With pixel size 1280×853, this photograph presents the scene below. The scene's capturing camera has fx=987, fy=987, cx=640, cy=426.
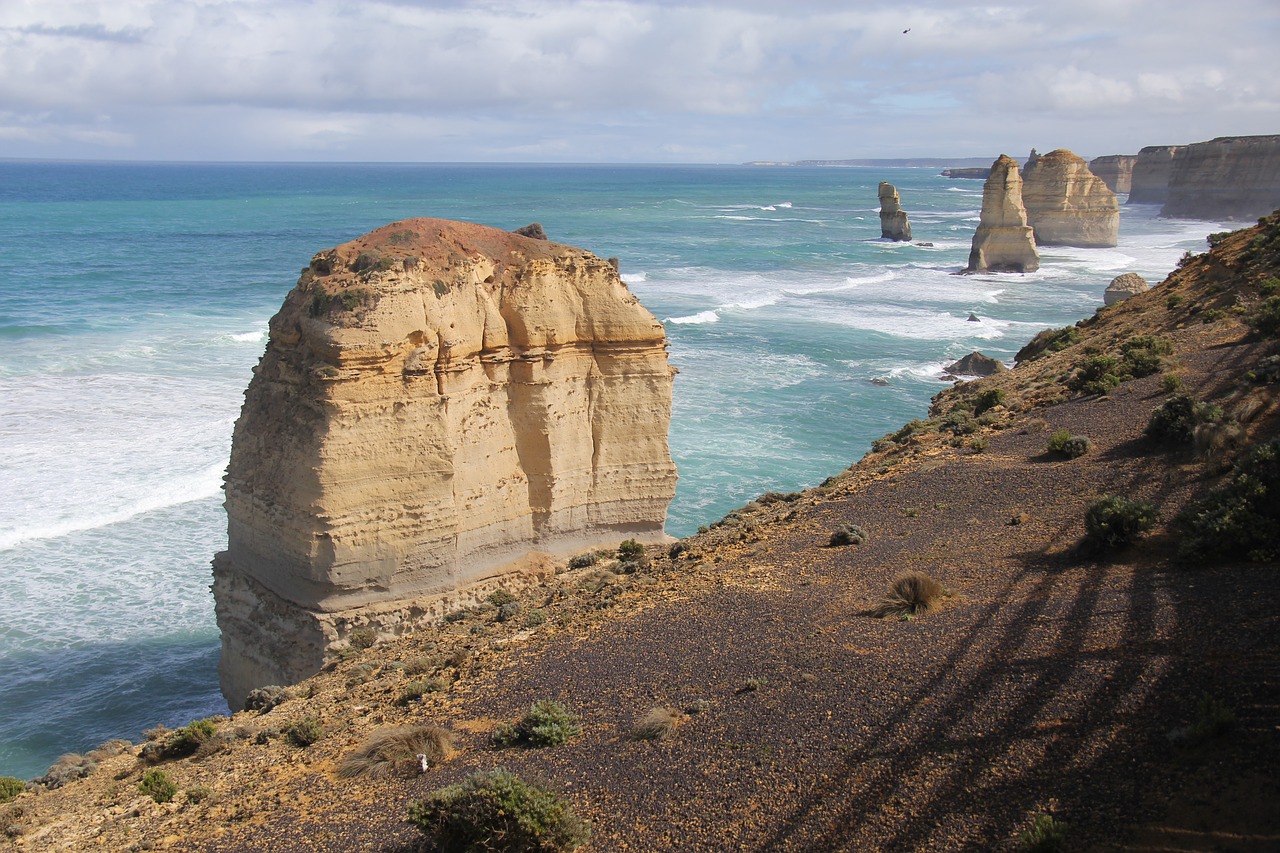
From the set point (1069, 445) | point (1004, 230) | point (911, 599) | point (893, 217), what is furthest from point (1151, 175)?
point (911, 599)

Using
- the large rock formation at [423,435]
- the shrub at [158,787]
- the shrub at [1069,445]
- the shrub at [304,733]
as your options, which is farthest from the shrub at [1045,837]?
the shrub at [1069,445]

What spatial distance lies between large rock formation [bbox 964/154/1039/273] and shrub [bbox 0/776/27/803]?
6929 centimetres

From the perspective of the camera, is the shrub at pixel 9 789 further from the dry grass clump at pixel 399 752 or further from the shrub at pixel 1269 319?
the shrub at pixel 1269 319

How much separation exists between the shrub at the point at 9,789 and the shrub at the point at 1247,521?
52.5 ft

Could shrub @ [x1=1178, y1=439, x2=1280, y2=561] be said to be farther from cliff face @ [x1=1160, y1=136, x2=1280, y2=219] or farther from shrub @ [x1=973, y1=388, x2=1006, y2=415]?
cliff face @ [x1=1160, y1=136, x2=1280, y2=219]

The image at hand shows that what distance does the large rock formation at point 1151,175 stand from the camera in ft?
463

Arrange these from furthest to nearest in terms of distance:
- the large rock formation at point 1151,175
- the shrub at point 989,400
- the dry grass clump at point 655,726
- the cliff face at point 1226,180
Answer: the large rock formation at point 1151,175 < the cliff face at point 1226,180 < the shrub at point 989,400 < the dry grass clump at point 655,726

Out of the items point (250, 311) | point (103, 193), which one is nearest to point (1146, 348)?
point (250, 311)

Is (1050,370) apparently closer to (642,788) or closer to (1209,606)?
(1209,606)

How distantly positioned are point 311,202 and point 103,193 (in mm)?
40377

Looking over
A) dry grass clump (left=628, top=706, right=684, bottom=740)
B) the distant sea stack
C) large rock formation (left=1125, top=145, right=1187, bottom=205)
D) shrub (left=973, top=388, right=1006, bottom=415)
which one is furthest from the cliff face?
dry grass clump (left=628, top=706, right=684, bottom=740)

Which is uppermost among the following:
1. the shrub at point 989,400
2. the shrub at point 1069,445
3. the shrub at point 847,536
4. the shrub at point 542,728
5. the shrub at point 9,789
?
the shrub at point 1069,445

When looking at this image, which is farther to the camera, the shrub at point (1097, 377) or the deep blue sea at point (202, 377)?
the shrub at point (1097, 377)

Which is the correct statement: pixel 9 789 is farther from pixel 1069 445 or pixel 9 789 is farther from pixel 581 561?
pixel 1069 445
